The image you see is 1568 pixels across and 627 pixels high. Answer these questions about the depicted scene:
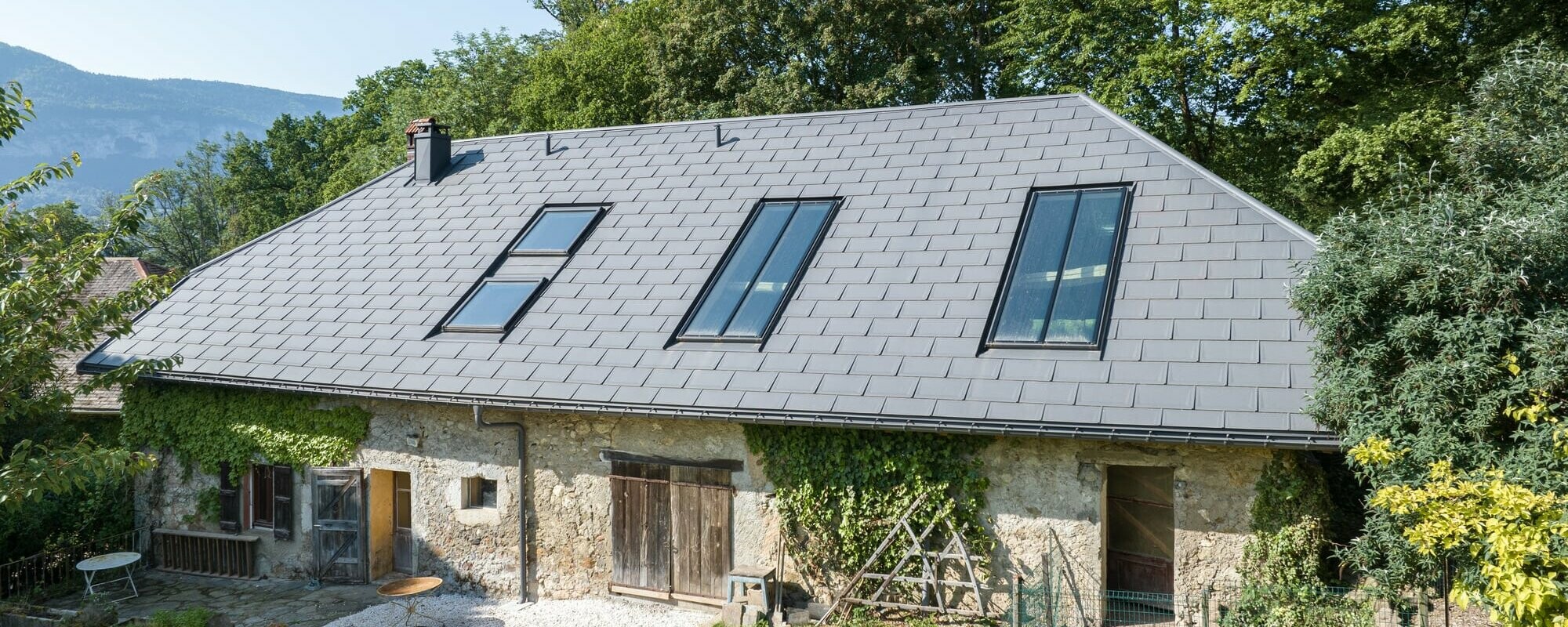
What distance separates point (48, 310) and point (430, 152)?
725 cm

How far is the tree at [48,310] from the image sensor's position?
7.43m

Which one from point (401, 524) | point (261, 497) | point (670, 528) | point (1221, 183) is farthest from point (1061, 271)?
point (261, 497)

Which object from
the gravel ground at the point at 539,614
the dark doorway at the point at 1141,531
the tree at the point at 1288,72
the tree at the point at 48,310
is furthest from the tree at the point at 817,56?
the tree at the point at 48,310

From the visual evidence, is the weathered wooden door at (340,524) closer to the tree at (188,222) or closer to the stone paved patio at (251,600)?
the stone paved patio at (251,600)

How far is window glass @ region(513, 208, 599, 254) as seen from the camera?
12.5 m

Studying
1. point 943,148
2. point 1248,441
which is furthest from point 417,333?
point 1248,441

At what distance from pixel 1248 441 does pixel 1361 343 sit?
1085mm

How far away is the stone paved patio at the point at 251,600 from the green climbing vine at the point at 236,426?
148 centimetres

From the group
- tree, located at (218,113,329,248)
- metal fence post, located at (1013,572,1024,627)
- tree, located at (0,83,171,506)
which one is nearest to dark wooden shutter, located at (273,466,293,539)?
tree, located at (0,83,171,506)

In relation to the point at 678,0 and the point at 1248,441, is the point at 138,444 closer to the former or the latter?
the point at 1248,441

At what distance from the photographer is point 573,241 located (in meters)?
12.5

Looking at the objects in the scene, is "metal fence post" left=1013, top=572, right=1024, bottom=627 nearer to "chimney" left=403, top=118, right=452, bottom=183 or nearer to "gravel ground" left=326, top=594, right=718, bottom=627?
"gravel ground" left=326, top=594, right=718, bottom=627

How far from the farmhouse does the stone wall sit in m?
0.03

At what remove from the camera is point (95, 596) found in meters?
11.2
